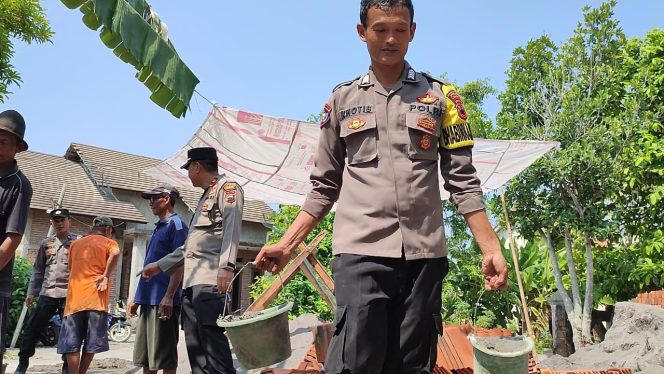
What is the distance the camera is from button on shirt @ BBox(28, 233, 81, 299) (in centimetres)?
720

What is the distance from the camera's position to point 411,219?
2305 mm

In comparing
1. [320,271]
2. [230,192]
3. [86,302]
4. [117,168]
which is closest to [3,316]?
[230,192]

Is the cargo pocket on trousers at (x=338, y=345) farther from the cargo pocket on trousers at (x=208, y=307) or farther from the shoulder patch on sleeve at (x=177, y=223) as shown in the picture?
the shoulder patch on sleeve at (x=177, y=223)

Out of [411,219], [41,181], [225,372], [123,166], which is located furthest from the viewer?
[123,166]

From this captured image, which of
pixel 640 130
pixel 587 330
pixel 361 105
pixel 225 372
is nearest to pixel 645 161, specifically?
pixel 640 130

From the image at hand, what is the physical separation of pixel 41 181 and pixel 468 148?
2037 centimetres

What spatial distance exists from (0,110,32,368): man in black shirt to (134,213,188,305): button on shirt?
1891 millimetres

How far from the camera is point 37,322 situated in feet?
22.3

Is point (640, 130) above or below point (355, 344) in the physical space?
above

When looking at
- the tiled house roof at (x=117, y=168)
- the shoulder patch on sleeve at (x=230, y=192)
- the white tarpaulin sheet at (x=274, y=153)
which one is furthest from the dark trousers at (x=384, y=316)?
the tiled house roof at (x=117, y=168)

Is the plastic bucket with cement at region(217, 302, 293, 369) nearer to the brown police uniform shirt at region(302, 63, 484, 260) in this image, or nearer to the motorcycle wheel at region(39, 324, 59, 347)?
the brown police uniform shirt at region(302, 63, 484, 260)

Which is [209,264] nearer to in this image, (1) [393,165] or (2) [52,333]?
(1) [393,165]

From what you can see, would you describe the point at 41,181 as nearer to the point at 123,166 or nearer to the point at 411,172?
the point at 123,166

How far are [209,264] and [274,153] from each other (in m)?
4.11
